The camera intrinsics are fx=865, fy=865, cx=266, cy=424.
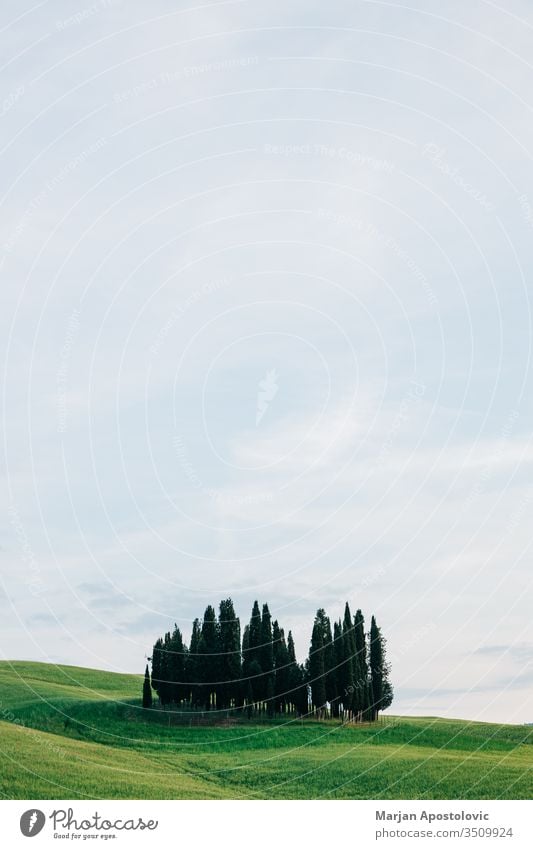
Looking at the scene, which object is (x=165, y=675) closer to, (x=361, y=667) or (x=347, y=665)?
(x=347, y=665)

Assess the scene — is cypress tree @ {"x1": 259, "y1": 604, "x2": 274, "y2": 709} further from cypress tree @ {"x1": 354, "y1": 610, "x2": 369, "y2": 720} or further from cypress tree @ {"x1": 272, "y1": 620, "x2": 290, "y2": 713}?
cypress tree @ {"x1": 354, "y1": 610, "x2": 369, "y2": 720}

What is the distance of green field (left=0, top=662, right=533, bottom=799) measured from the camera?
55.2 meters

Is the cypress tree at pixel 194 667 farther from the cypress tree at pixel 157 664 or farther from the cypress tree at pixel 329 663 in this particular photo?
the cypress tree at pixel 329 663

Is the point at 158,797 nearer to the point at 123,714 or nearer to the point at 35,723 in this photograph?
the point at 35,723


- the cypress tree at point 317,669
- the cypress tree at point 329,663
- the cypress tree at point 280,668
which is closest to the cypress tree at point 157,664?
the cypress tree at point 280,668

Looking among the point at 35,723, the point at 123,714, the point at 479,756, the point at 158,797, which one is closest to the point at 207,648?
the point at 123,714

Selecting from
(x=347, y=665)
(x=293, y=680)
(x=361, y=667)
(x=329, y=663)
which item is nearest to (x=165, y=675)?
(x=293, y=680)

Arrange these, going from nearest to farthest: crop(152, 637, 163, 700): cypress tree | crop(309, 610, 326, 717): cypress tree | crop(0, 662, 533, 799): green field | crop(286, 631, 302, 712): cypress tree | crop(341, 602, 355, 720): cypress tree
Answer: crop(0, 662, 533, 799): green field, crop(341, 602, 355, 720): cypress tree, crop(309, 610, 326, 717): cypress tree, crop(286, 631, 302, 712): cypress tree, crop(152, 637, 163, 700): cypress tree

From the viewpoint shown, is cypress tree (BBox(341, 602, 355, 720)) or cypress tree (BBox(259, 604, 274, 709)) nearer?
cypress tree (BBox(341, 602, 355, 720))

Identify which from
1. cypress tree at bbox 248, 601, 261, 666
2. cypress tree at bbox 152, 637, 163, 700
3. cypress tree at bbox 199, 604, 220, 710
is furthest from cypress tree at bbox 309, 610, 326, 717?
cypress tree at bbox 152, 637, 163, 700

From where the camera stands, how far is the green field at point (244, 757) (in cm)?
5525

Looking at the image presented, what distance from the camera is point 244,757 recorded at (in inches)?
2719

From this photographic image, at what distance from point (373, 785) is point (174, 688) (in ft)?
122
